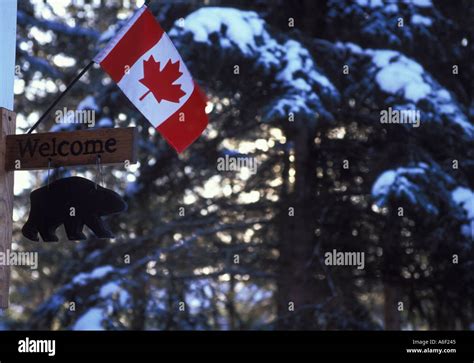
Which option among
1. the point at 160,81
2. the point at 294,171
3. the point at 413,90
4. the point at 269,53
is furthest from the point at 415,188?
the point at 160,81

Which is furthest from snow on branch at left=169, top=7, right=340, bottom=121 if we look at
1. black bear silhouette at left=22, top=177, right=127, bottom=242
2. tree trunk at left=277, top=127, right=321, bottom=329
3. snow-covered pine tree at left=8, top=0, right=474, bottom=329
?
black bear silhouette at left=22, top=177, right=127, bottom=242

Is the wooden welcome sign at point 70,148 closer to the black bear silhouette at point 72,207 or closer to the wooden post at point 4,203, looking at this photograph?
the wooden post at point 4,203

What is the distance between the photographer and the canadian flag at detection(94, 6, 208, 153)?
451 centimetres

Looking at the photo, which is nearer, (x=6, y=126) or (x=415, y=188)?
(x=6, y=126)

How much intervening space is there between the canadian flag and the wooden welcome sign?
668 mm

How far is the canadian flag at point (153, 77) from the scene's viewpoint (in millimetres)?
4512

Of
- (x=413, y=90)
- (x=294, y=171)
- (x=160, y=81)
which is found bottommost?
(x=160, y=81)

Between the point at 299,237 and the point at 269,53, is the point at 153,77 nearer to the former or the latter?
the point at 269,53

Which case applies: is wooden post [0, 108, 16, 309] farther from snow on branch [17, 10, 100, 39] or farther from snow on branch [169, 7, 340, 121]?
snow on branch [17, 10, 100, 39]

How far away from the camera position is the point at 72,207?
4012 mm

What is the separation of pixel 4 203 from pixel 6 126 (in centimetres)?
38

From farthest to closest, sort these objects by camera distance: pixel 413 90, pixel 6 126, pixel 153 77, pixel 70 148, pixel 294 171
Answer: pixel 294 171 < pixel 413 90 < pixel 153 77 < pixel 6 126 < pixel 70 148

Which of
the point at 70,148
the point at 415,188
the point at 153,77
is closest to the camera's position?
the point at 70,148
